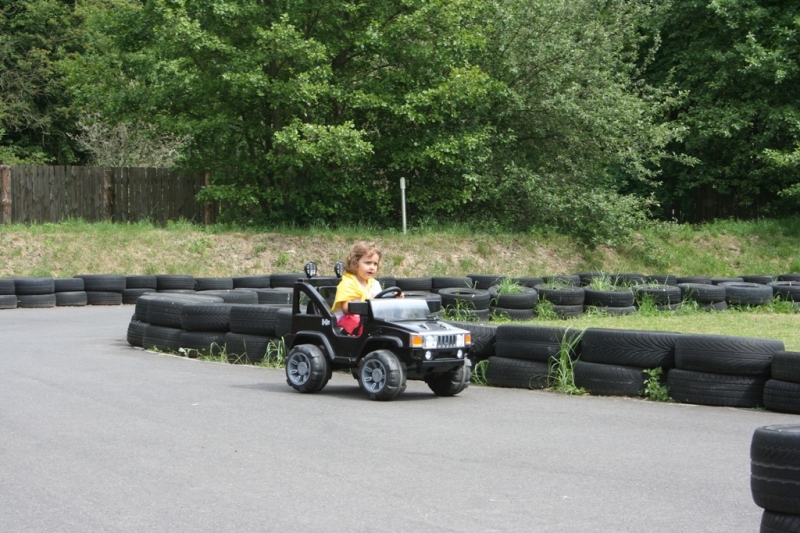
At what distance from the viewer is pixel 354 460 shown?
671 cm

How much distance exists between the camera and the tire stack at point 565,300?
17875 millimetres

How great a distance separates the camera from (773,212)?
118ft

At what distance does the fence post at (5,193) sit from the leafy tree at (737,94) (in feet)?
67.8

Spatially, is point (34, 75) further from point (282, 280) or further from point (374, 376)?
point (374, 376)

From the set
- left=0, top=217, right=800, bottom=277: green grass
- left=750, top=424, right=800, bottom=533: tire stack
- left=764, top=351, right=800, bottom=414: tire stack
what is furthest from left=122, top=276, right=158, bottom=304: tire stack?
left=750, top=424, right=800, bottom=533: tire stack

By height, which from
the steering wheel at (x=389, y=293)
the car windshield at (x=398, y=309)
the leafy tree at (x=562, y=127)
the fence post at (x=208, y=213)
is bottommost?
the car windshield at (x=398, y=309)

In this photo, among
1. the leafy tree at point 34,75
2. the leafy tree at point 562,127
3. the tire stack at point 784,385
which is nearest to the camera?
the tire stack at point 784,385

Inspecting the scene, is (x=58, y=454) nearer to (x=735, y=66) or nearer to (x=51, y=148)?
(x=735, y=66)

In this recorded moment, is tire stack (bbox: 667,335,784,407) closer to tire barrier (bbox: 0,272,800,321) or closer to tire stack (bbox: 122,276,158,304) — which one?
tire barrier (bbox: 0,272,800,321)

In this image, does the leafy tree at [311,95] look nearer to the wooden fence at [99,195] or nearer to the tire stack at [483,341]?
the wooden fence at [99,195]

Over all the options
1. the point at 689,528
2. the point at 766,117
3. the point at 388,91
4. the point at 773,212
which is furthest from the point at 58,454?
the point at 773,212

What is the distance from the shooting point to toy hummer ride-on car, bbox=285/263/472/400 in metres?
9.30

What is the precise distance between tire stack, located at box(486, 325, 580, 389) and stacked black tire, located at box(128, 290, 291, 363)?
262 centimetres

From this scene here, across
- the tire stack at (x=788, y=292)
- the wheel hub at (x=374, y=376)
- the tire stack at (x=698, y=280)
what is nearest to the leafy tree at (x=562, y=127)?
the tire stack at (x=698, y=280)
